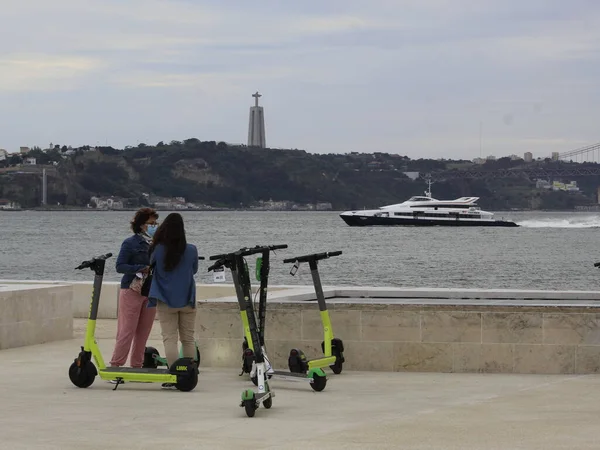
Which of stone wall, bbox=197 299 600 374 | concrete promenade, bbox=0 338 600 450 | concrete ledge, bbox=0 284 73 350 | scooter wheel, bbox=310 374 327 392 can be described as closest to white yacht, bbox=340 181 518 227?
concrete ledge, bbox=0 284 73 350

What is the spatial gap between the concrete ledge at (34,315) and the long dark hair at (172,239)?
3.89 meters

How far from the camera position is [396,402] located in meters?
9.56

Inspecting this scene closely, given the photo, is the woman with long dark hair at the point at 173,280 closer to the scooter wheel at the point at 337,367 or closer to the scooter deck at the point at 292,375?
the scooter deck at the point at 292,375

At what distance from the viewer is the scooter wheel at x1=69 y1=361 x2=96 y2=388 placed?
1041cm

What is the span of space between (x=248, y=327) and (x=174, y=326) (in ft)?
3.00

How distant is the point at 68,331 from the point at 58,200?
18370 centimetres

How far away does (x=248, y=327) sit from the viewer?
9852 millimetres

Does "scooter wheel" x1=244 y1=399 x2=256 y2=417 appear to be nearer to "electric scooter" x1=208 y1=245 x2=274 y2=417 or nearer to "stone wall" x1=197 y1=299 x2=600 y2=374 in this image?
"electric scooter" x1=208 y1=245 x2=274 y2=417

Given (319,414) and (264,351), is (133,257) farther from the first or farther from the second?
(319,414)

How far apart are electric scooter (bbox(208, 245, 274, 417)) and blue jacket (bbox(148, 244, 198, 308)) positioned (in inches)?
20.2

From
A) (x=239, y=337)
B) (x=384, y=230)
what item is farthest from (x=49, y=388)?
(x=384, y=230)

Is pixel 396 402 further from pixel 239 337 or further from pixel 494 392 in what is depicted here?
pixel 239 337

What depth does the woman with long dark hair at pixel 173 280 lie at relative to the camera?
1027 cm

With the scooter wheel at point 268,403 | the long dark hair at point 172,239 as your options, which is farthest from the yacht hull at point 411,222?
the scooter wheel at point 268,403
